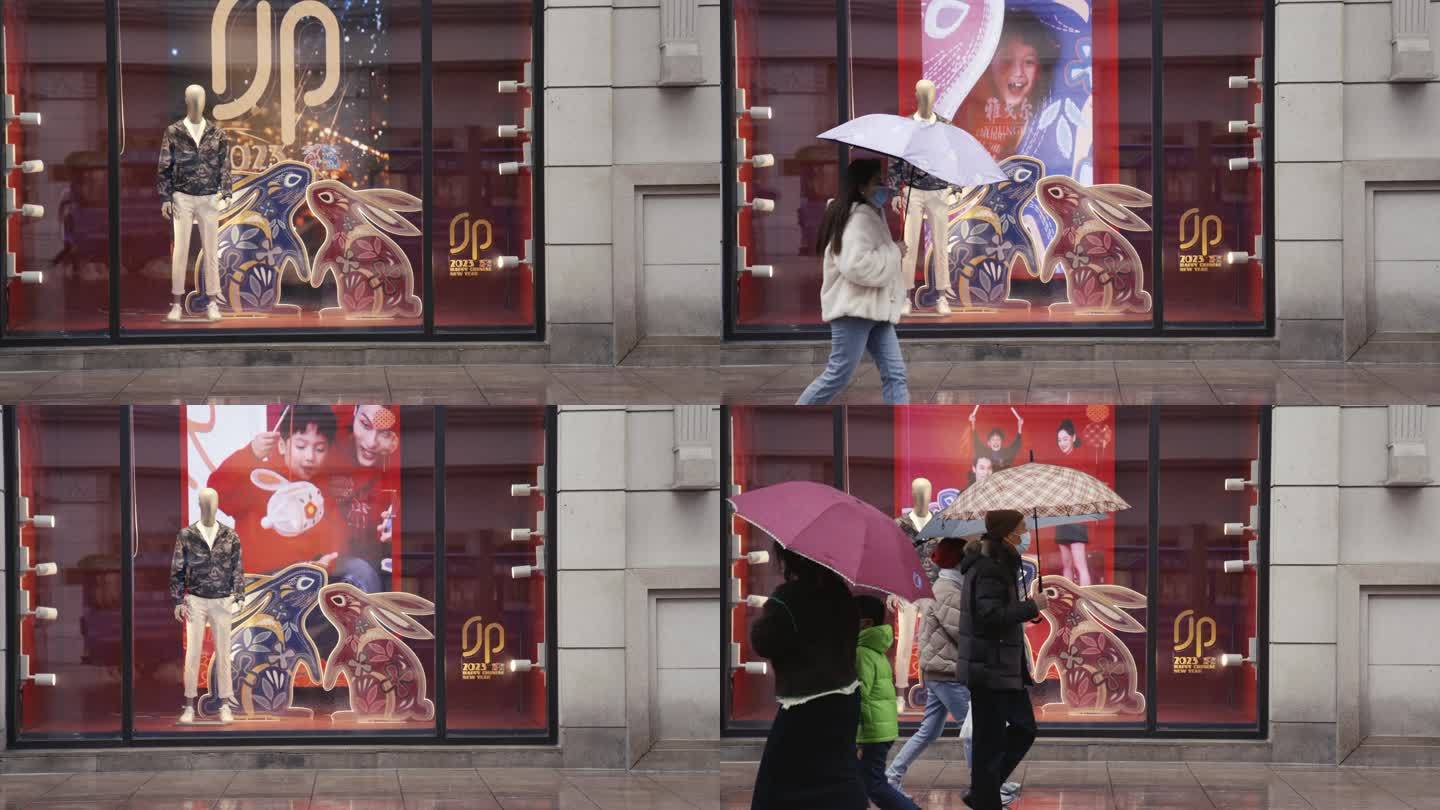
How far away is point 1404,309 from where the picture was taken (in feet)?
47.1

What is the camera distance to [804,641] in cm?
851

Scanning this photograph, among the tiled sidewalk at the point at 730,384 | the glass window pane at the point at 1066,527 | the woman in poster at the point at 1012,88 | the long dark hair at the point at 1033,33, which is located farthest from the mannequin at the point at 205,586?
the long dark hair at the point at 1033,33

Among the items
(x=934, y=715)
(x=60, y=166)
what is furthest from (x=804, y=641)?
(x=60, y=166)

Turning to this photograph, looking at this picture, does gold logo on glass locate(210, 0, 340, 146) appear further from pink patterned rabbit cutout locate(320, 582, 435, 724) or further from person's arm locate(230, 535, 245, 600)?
pink patterned rabbit cutout locate(320, 582, 435, 724)

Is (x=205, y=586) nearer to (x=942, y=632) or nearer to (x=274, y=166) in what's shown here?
(x=274, y=166)

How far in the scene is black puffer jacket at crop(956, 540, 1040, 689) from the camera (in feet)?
33.0

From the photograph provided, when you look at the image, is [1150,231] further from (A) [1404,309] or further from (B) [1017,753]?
(B) [1017,753]

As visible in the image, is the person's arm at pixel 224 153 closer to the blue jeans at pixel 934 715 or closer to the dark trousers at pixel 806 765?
the blue jeans at pixel 934 715

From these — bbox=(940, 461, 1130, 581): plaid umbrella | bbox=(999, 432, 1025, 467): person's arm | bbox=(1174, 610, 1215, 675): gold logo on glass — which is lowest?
bbox=(1174, 610, 1215, 675): gold logo on glass

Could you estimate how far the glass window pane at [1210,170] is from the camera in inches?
565

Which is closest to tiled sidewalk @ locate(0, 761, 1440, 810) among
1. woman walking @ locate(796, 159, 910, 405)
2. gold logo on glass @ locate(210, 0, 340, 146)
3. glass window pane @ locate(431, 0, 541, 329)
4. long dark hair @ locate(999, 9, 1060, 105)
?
woman walking @ locate(796, 159, 910, 405)

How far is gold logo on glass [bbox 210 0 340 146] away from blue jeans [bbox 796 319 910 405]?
4657 millimetres

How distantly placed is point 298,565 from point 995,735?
16.3 feet

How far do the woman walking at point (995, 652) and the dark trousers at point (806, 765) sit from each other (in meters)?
1.69
